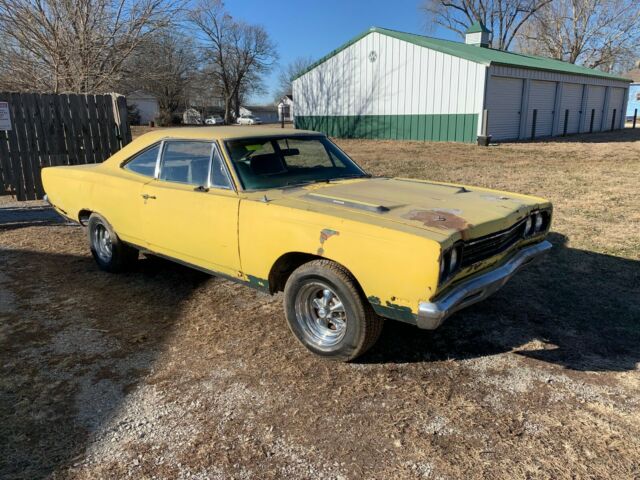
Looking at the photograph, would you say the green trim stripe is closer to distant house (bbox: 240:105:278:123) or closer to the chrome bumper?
the chrome bumper

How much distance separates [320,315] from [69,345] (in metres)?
→ 1.93

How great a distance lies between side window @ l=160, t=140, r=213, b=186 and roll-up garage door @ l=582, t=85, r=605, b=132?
99.4 feet

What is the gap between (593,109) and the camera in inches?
1192

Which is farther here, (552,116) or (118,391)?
(552,116)

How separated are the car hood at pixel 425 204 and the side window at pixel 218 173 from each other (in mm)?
562

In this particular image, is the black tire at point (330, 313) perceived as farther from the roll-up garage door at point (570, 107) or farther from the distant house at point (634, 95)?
the distant house at point (634, 95)

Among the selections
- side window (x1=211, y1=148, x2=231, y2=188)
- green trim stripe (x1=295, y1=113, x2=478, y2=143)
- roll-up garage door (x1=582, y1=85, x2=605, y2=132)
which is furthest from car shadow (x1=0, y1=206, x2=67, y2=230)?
roll-up garage door (x1=582, y1=85, x2=605, y2=132)

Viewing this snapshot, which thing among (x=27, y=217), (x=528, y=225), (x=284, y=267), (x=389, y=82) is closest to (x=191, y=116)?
(x=389, y=82)

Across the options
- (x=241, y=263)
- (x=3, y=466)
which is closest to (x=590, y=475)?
(x=241, y=263)

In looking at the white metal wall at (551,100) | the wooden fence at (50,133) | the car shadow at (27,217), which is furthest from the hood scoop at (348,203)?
the white metal wall at (551,100)

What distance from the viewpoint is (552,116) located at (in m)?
26.1

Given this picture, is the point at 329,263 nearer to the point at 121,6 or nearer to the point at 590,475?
the point at 590,475

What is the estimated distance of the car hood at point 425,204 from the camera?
10.2 feet

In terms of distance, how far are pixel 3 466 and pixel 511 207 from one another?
3490 millimetres
